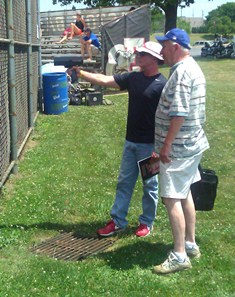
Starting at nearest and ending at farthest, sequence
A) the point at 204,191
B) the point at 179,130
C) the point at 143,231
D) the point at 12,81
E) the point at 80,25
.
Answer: the point at 179,130 < the point at 204,191 < the point at 143,231 < the point at 12,81 < the point at 80,25

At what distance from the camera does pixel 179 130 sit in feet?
12.9

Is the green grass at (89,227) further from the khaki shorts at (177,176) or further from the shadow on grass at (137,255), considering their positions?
the khaki shorts at (177,176)

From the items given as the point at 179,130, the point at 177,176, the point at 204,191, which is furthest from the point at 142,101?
the point at 204,191

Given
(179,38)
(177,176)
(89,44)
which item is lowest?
(177,176)

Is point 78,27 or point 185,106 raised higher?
point 78,27

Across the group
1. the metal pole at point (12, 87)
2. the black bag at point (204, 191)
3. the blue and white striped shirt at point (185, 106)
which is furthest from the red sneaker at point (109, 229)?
the metal pole at point (12, 87)

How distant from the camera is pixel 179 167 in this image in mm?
4016

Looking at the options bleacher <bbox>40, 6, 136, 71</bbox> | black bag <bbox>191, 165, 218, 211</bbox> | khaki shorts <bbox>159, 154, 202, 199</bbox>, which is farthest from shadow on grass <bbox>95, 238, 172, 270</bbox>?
bleacher <bbox>40, 6, 136, 71</bbox>

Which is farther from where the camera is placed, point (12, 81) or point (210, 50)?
point (210, 50)

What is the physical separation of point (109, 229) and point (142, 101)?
1352 millimetres

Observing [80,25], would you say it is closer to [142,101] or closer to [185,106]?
[142,101]

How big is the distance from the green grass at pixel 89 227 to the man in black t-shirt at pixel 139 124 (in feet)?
0.64

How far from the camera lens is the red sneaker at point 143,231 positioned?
192 inches

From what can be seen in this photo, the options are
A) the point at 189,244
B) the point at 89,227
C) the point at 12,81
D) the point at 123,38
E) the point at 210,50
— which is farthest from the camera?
the point at 210,50
